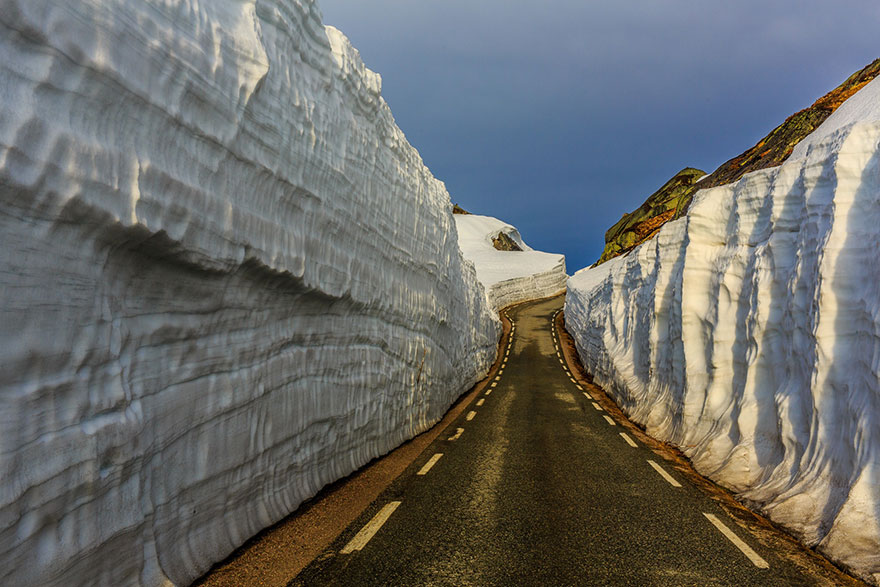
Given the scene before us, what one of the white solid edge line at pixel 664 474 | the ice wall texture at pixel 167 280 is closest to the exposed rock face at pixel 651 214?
the white solid edge line at pixel 664 474

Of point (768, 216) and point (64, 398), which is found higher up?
point (768, 216)

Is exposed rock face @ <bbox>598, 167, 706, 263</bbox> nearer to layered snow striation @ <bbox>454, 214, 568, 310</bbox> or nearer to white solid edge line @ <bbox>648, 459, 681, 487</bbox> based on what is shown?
layered snow striation @ <bbox>454, 214, 568, 310</bbox>

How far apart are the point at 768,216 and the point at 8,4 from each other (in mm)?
10112

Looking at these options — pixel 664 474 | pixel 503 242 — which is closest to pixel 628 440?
pixel 664 474

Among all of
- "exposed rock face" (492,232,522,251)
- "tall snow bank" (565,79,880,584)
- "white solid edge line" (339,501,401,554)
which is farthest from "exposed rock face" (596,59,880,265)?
"exposed rock face" (492,232,522,251)

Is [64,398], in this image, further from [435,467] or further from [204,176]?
[435,467]

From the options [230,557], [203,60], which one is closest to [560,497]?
[230,557]

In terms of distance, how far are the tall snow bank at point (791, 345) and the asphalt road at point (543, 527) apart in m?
0.80

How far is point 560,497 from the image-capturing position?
6.47m

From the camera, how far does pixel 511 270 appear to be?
6084 cm

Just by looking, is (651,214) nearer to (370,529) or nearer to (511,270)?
(511,270)

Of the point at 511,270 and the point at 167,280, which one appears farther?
the point at 511,270

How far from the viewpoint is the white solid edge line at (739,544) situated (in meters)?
4.71

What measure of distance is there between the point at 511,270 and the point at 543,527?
184 feet
